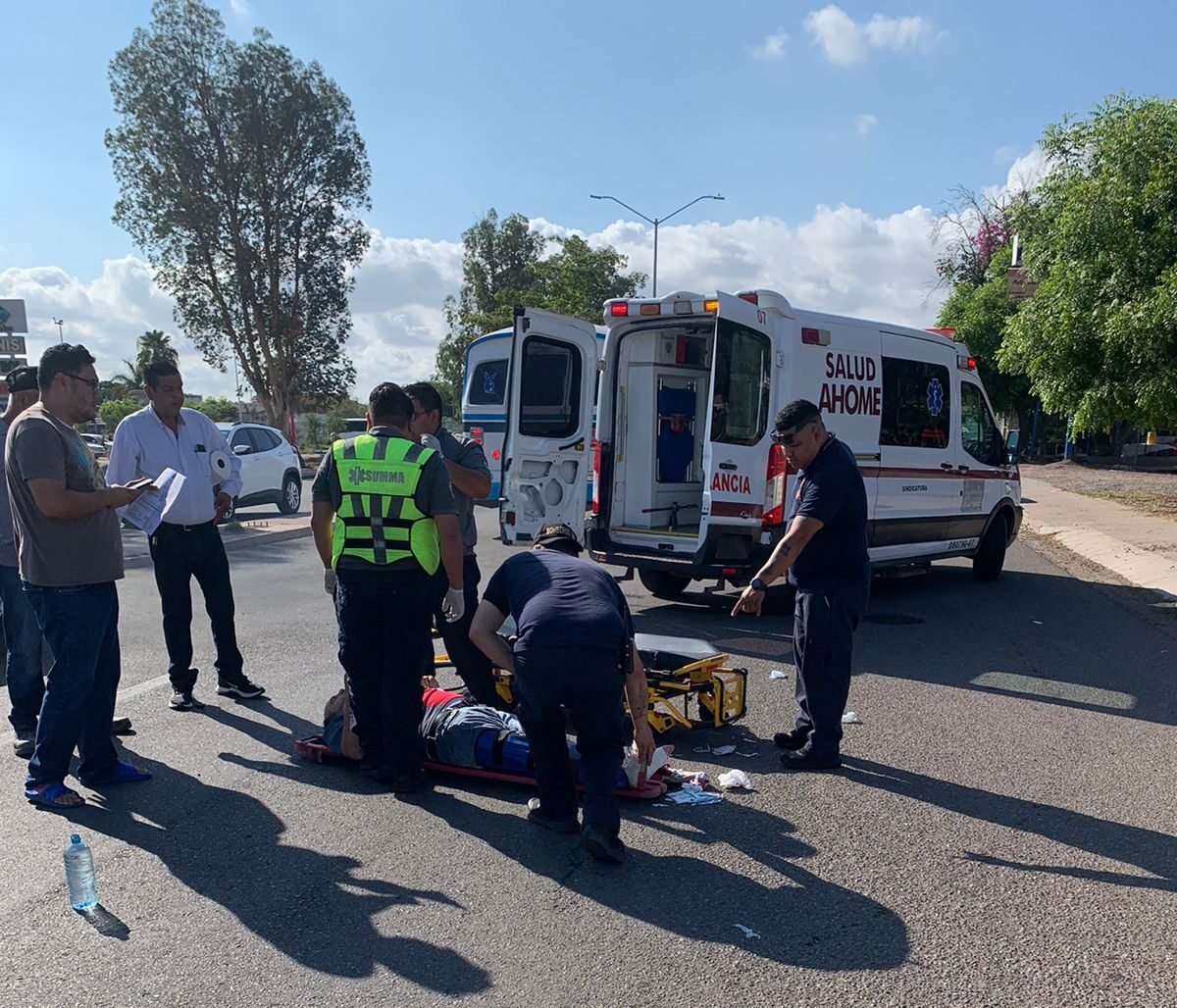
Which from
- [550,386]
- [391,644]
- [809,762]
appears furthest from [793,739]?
[550,386]

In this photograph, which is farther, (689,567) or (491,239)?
(491,239)

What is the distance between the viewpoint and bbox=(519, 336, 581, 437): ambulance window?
30.5 feet

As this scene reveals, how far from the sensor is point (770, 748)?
17.8ft

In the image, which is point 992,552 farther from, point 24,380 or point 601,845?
point 24,380

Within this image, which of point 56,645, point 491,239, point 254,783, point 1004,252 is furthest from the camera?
point 491,239

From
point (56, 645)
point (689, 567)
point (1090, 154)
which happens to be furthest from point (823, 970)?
point (1090, 154)

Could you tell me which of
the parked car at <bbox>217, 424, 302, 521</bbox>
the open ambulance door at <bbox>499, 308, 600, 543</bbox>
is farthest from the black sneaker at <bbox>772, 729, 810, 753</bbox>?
the parked car at <bbox>217, 424, 302, 521</bbox>

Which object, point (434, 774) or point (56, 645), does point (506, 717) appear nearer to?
point (434, 774)

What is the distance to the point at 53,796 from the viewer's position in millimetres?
4383

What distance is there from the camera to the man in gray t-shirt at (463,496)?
5.69m

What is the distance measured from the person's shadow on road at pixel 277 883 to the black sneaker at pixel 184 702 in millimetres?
1197

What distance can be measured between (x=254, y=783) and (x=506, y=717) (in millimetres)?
1221

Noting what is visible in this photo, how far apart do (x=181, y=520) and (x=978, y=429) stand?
8292 millimetres

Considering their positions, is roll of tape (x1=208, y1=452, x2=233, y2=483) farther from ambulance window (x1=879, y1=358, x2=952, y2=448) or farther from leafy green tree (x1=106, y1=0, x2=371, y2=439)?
leafy green tree (x1=106, y1=0, x2=371, y2=439)
